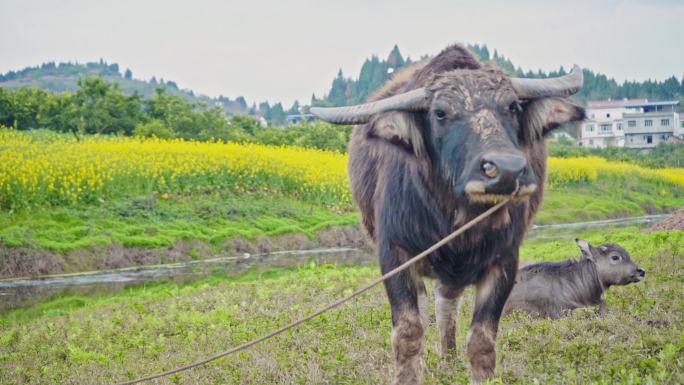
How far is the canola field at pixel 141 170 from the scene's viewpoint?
14.0 m

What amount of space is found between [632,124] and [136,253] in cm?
3809

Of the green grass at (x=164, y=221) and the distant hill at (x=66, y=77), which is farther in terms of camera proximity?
the distant hill at (x=66, y=77)

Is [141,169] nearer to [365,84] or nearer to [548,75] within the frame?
[548,75]

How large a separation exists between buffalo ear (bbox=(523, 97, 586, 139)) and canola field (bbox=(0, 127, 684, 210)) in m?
11.6

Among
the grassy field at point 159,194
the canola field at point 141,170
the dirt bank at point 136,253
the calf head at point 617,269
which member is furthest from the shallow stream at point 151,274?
the calf head at point 617,269

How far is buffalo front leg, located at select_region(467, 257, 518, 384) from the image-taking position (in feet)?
13.1

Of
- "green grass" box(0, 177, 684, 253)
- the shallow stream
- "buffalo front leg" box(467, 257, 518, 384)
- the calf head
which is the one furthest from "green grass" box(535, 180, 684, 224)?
"buffalo front leg" box(467, 257, 518, 384)

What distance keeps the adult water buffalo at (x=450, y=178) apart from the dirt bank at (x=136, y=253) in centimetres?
591

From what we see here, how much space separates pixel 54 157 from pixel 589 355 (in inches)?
542

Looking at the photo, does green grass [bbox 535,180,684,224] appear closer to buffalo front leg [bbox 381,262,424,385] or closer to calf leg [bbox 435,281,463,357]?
calf leg [bbox 435,281,463,357]

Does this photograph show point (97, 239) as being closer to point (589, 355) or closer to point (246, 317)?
point (246, 317)

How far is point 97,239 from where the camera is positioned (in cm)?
1285

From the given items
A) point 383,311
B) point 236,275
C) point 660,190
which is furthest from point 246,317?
point 660,190

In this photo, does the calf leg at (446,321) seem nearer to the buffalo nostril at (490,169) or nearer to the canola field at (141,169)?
the buffalo nostril at (490,169)
